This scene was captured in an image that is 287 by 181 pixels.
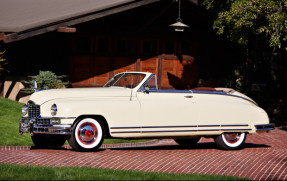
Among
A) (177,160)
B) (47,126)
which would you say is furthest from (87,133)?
(177,160)

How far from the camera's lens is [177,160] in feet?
29.1

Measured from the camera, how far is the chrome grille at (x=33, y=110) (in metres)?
9.34

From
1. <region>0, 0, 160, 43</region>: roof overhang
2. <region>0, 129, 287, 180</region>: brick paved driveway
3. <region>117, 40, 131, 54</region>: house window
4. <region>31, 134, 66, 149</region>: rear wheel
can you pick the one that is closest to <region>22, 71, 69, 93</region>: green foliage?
<region>0, 0, 160, 43</region>: roof overhang

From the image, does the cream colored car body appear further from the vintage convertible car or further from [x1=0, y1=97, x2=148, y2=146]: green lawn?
[x1=0, y1=97, x2=148, y2=146]: green lawn

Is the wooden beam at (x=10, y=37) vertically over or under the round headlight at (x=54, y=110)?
over

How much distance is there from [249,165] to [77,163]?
3.10m

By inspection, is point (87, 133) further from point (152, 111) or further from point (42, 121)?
point (152, 111)

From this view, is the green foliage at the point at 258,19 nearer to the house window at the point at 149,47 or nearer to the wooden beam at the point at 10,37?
the house window at the point at 149,47

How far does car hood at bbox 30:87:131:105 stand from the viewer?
30.4ft

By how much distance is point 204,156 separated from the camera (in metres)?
9.54

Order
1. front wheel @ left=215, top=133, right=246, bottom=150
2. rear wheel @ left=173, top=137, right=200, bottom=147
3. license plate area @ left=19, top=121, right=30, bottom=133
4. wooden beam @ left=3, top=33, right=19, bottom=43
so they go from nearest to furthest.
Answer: license plate area @ left=19, top=121, right=30, bottom=133
front wheel @ left=215, top=133, right=246, bottom=150
rear wheel @ left=173, top=137, right=200, bottom=147
wooden beam @ left=3, top=33, right=19, bottom=43

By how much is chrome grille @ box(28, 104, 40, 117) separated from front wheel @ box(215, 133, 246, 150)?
13.1 feet

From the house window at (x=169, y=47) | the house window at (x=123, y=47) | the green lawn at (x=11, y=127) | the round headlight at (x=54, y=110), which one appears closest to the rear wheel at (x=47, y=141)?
the round headlight at (x=54, y=110)

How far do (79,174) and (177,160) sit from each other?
2.31 metres
